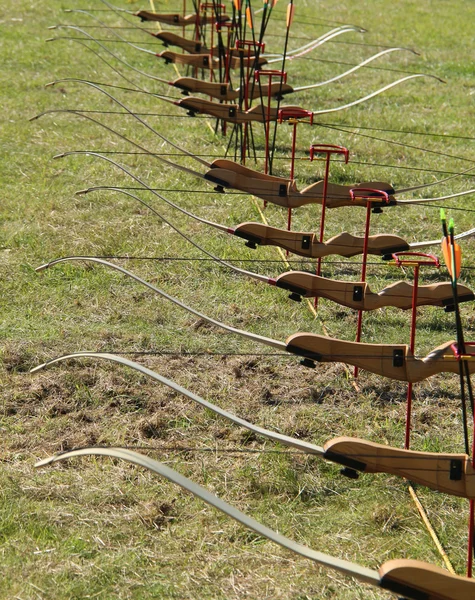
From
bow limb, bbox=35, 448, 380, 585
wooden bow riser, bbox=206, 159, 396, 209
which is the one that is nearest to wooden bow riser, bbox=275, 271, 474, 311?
wooden bow riser, bbox=206, 159, 396, 209

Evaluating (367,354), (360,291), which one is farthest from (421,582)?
(360,291)

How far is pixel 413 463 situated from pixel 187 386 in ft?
3.97

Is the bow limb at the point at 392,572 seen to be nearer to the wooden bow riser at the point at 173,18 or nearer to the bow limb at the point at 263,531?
the bow limb at the point at 263,531

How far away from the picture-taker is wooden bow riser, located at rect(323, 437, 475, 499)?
2.24 metres

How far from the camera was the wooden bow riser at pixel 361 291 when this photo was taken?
10.5 ft

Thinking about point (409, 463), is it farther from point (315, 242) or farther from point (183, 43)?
point (183, 43)

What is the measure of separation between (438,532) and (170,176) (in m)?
3.51

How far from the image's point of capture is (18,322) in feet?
12.2

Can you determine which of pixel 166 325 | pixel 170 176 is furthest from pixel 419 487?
pixel 170 176

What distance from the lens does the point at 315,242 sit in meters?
3.68

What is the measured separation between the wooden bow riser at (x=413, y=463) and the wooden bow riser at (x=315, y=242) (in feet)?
4.91

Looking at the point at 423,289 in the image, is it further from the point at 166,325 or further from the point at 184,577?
the point at 184,577

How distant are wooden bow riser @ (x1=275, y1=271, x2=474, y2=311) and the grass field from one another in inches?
13.4

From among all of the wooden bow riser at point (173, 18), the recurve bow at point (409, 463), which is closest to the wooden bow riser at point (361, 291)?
the recurve bow at point (409, 463)
